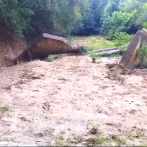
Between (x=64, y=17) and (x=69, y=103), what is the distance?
11.5 metres

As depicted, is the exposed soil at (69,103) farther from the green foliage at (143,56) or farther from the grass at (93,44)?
the grass at (93,44)

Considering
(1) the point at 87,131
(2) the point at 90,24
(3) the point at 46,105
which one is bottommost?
(2) the point at 90,24

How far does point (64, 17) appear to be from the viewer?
1792 cm

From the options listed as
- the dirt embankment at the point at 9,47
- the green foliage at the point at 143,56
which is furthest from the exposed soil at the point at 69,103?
the dirt embankment at the point at 9,47

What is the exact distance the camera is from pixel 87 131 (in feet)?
16.5

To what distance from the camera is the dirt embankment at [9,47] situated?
515 inches

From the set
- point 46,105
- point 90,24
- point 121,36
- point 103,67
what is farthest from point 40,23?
point 90,24

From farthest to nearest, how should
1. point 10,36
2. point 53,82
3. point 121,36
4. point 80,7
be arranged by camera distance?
point 80,7
point 121,36
point 10,36
point 53,82

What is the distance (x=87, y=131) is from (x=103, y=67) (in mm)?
6975

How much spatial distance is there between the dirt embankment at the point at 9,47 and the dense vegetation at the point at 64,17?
62 centimetres

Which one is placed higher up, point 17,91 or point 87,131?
point 87,131

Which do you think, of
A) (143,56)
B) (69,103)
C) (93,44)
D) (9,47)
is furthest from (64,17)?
(69,103)

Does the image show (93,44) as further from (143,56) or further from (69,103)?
(69,103)

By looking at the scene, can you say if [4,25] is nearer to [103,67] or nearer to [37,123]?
[103,67]
